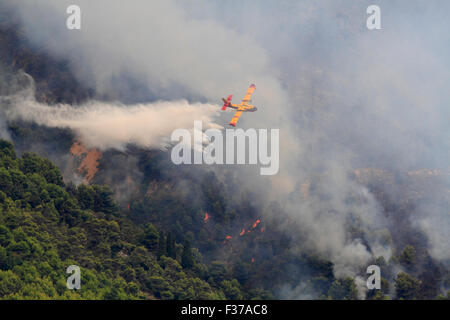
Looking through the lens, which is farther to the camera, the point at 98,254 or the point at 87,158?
the point at 87,158

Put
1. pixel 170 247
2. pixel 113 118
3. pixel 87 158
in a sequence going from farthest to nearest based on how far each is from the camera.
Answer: pixel 87 158 → pixel 113 118 → pixel 170 247

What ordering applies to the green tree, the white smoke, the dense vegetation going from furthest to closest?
the white smoke < the green tree < the dense vegetation

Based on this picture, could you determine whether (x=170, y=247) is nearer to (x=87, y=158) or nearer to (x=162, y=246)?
(x=162, y=246)

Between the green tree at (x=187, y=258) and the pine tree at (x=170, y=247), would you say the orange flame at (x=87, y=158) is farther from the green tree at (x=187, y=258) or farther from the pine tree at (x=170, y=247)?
the green tree at (x=187, y=258)

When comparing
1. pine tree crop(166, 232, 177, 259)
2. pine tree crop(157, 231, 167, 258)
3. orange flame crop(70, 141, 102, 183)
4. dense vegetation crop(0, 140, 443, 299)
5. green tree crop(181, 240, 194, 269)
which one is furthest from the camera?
orange flame crop(70, 141, 102, 183)

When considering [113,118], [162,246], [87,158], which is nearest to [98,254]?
[162,246]

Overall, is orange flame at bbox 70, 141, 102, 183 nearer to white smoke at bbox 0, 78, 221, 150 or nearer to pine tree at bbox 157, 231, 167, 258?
white smoke at bbox 0, 78, 221, 150


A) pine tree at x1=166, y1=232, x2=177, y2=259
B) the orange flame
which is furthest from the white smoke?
pine tree at x1=166, y1=232, x2=177, y2=259
